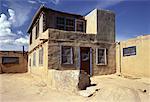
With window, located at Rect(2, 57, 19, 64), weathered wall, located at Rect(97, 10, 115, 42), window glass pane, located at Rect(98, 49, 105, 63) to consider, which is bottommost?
Result: window, located at Rect(2, 57, 19, 64)

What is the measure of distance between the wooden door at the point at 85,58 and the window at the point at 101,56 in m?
0.77

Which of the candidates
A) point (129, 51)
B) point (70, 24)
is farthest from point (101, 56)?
point (70, 24)

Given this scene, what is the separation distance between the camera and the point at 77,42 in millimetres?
14961

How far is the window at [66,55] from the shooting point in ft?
47.2

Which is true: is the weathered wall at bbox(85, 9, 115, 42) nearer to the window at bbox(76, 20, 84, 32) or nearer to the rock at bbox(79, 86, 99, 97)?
the window at bbox(76, 20, 84, 32)

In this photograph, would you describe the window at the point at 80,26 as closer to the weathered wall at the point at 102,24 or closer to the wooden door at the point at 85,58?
the weathered wall at the point at 102,24

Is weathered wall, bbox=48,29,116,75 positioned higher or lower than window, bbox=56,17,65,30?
lower

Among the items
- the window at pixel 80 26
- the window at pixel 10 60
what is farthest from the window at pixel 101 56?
the window at pixel 10 60

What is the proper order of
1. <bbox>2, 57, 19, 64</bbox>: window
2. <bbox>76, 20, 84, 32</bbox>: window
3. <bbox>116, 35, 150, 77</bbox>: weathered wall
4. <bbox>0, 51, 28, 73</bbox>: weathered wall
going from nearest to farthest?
<bbox>116, 35, 150, 77</bbox>: weathered wall → <bbox>76, 20, 84, 32</bbox>: window → <bbox>0, 51, 28, 73</bbox>: weathered wall → <bbox>2, 57, 19, 64</bbox>: window

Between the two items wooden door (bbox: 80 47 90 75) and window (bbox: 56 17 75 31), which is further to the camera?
window (bbox: 56 17 75 31)

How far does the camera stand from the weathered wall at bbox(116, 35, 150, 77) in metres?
13.3

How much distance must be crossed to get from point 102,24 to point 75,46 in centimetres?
324

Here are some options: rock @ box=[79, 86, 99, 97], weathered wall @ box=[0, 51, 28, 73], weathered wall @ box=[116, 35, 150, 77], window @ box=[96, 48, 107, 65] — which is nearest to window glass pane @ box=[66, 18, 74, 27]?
window @ box=[96, 48, 107, 65]

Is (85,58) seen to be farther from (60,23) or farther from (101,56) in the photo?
(60,23)
